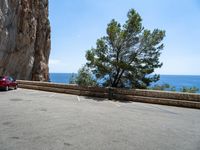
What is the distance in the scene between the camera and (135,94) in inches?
548

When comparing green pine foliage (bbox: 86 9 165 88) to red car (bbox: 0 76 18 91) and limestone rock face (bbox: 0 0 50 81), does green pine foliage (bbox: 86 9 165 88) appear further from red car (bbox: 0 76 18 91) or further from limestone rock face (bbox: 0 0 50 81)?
limestone rock face (bbox: 0 0 50 81)

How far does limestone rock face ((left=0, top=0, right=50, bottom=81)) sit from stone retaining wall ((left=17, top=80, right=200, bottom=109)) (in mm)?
19642

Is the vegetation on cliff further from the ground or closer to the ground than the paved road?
further from the ground

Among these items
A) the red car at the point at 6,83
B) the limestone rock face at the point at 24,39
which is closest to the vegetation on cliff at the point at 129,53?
the red car at the point at 6,83

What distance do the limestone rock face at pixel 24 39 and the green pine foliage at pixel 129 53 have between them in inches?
862

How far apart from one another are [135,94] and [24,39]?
29.8 metres

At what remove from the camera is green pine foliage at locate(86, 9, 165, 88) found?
56.0 feet

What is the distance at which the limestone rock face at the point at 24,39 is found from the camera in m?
33.2

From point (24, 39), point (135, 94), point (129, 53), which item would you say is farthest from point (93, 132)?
point (24, 39)

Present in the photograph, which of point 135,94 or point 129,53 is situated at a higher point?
point 129,53

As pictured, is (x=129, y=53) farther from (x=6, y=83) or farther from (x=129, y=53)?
(x=6, y=83)

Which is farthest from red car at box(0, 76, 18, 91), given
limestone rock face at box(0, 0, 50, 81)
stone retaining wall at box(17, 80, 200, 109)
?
limestone rock face at box(0, 0, 50, 81)

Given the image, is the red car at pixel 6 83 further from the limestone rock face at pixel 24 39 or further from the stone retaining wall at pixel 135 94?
the limestone rock face at pixel 24 39

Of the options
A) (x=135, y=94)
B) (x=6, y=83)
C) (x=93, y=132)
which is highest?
(x=6, y=83)
